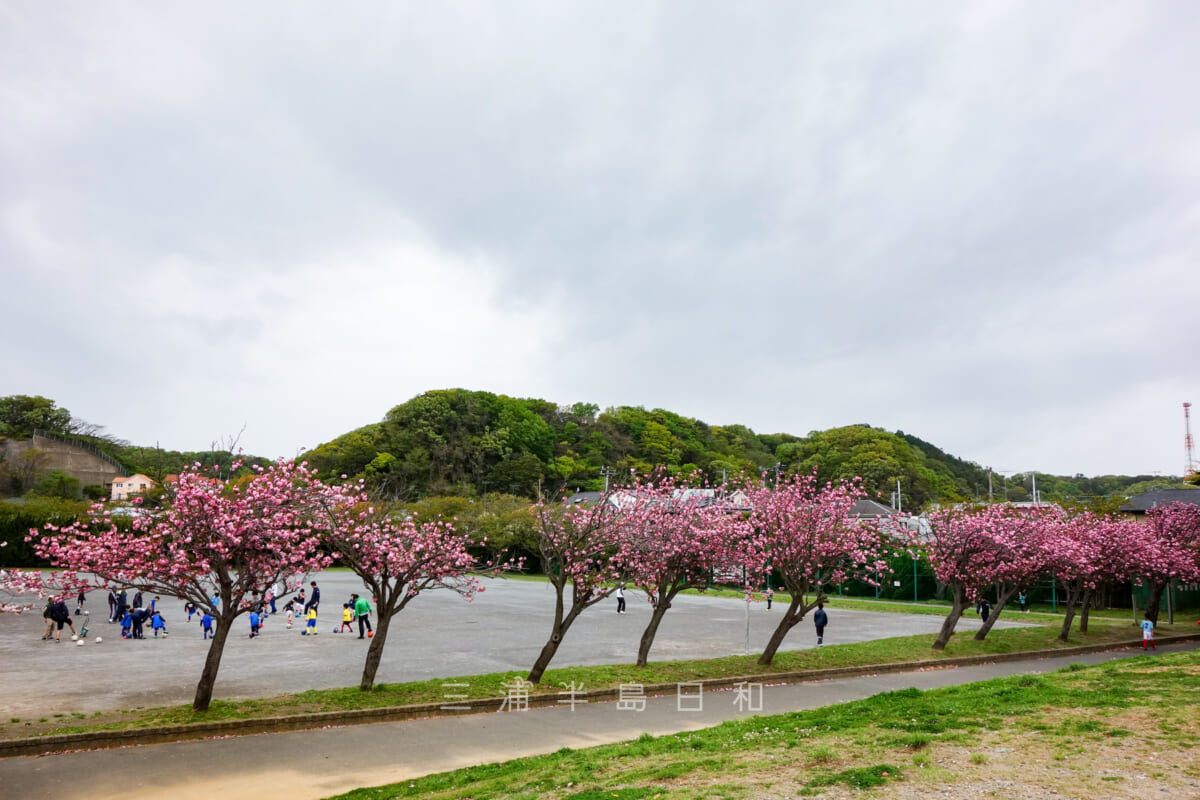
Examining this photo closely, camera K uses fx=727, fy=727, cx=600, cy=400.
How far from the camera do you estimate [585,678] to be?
15.6m

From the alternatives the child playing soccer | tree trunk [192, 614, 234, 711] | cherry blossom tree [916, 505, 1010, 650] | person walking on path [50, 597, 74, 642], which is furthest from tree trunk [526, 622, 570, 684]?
person walking on path [50, 597, 74, 642]

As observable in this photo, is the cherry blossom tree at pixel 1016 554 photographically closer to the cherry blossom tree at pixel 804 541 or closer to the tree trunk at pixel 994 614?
the tree trunk at pixel 994 614

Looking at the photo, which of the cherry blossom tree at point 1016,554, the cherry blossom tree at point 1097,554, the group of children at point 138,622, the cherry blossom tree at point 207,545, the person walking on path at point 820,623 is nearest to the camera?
the cherry blossom tree at point 207,545

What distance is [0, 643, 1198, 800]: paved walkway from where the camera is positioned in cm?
901

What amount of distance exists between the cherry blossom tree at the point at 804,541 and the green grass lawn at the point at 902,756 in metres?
5.71

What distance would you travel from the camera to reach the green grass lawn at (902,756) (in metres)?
7.17

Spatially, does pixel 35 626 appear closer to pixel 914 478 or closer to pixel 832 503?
pixel 832 503

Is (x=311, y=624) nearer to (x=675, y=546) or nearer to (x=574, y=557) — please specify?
(x=574, y=557)

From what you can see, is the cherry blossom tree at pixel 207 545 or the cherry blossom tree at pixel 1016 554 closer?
the cherry blossom tree at pixel 207 545

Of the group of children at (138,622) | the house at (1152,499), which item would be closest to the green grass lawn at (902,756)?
the group of children at (138,622)

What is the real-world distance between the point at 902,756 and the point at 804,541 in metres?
9.64

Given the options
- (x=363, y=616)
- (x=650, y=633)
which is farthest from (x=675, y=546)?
(x=363, y=616)

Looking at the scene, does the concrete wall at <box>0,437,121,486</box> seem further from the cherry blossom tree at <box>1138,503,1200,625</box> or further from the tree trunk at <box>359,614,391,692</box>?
the cherry blossom tree at <box>1138,503,1200,625</box>

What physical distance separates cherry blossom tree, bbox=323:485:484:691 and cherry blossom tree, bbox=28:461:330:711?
0.56m
